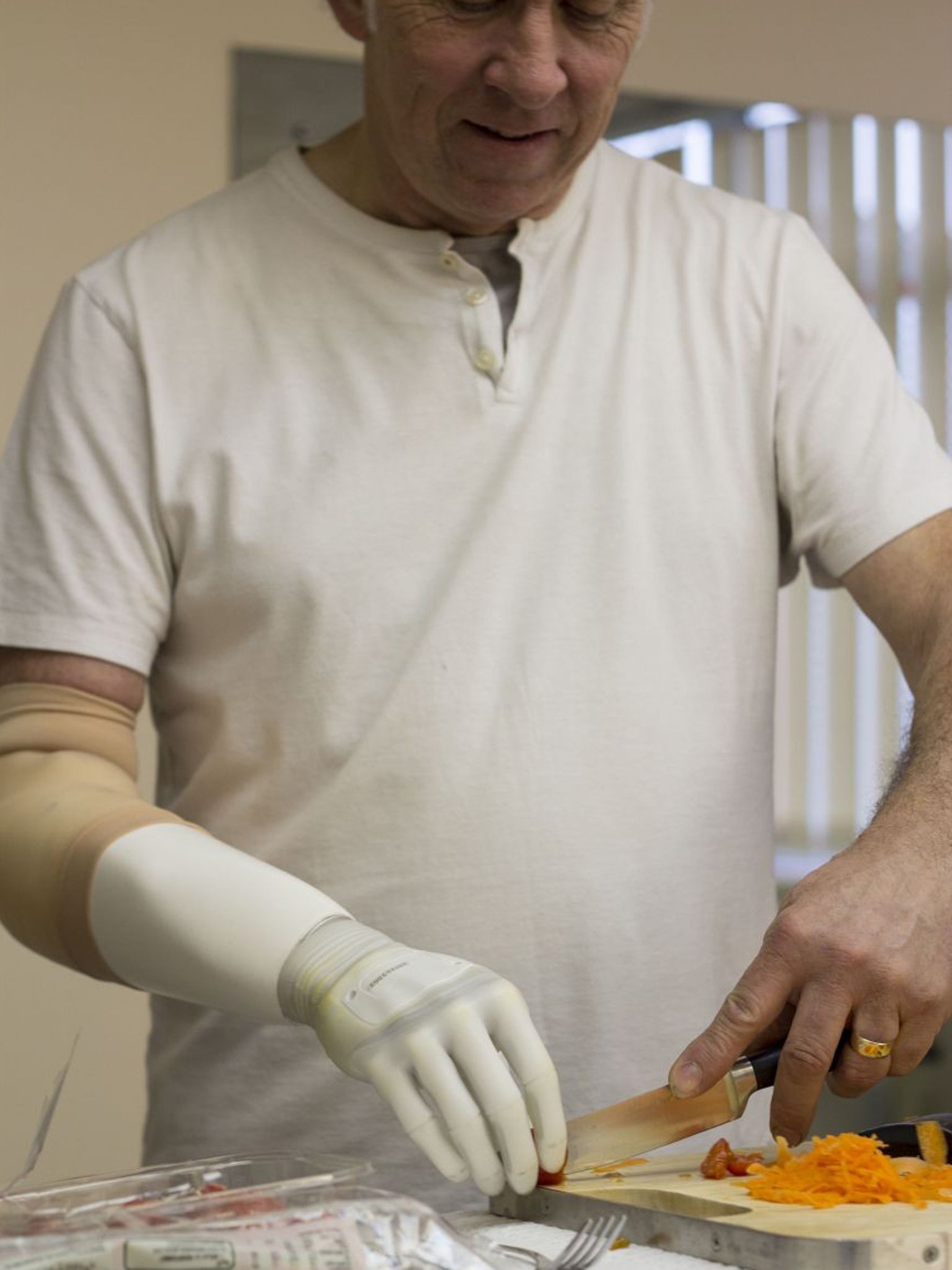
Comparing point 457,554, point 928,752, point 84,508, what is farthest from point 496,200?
point 928,752

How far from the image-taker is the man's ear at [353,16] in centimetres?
156

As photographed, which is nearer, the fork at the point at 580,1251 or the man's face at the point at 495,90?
the fork at the point at 580,1251

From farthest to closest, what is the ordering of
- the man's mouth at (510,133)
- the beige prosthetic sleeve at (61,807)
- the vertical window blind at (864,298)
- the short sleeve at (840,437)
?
the vertical window blind at (864,298)
the short sleeve at (840,437)
the man's mouth at (510,133)
the beige prosthetic sleeve at (61,807)

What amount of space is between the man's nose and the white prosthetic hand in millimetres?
671

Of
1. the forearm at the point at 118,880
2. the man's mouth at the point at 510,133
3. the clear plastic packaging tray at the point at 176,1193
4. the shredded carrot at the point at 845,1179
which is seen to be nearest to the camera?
the clear plastic packaging tray at the point at 176,1193

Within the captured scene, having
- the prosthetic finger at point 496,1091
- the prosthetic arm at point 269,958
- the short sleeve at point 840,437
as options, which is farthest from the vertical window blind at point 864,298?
the prosthetic finger at point 496,1091

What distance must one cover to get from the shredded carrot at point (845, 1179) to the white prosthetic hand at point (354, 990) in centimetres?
15

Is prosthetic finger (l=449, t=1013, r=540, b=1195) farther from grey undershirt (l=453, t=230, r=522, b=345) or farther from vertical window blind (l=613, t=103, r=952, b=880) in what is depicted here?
vertical window blind (l=613, t=103, r=952, b=880)

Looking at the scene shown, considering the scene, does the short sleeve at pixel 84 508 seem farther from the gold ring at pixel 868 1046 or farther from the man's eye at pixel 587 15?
the gold ring at pixel 868 1046

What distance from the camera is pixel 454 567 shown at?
1.52m

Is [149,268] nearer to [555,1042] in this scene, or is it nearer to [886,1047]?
[555,1042]

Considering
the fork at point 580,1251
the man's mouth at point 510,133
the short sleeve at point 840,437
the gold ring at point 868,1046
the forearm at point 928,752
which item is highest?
the man's mouth at point 510,133

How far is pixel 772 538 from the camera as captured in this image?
1626 mm

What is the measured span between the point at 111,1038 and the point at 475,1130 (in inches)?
65.9
